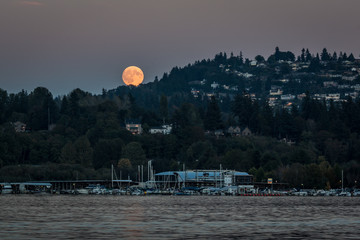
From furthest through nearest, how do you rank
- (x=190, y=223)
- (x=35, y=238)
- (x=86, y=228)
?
1. (x=190, y=223)
2. (x=86, y=228)
3. (x=35, y=238)

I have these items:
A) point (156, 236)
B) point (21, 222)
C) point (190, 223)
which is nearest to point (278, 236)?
point (156, 236)

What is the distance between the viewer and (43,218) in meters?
90.0

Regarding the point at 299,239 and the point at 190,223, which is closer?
the point at 299,239

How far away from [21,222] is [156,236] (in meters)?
22.6

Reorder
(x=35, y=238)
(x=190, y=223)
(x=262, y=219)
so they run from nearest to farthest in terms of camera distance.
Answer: (x=35, y=238), (x=190, y=223), (x=262, y=219)

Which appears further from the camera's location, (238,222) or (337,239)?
(238,222)

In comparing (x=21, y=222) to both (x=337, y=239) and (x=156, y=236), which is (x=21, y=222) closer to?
(x=156, y=236)

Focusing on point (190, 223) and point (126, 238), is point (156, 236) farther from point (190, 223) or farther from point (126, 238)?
point (190, 223)

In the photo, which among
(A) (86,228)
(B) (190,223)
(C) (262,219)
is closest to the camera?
(A) (86,228)

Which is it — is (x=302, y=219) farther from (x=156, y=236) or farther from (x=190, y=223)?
(x=156, y=236)

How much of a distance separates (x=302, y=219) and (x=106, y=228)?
27447mm

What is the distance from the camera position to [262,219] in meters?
89.8

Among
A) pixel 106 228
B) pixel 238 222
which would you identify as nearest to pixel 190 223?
pixel 238 222

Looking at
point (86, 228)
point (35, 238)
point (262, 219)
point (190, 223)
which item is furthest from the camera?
point (262, 219)
